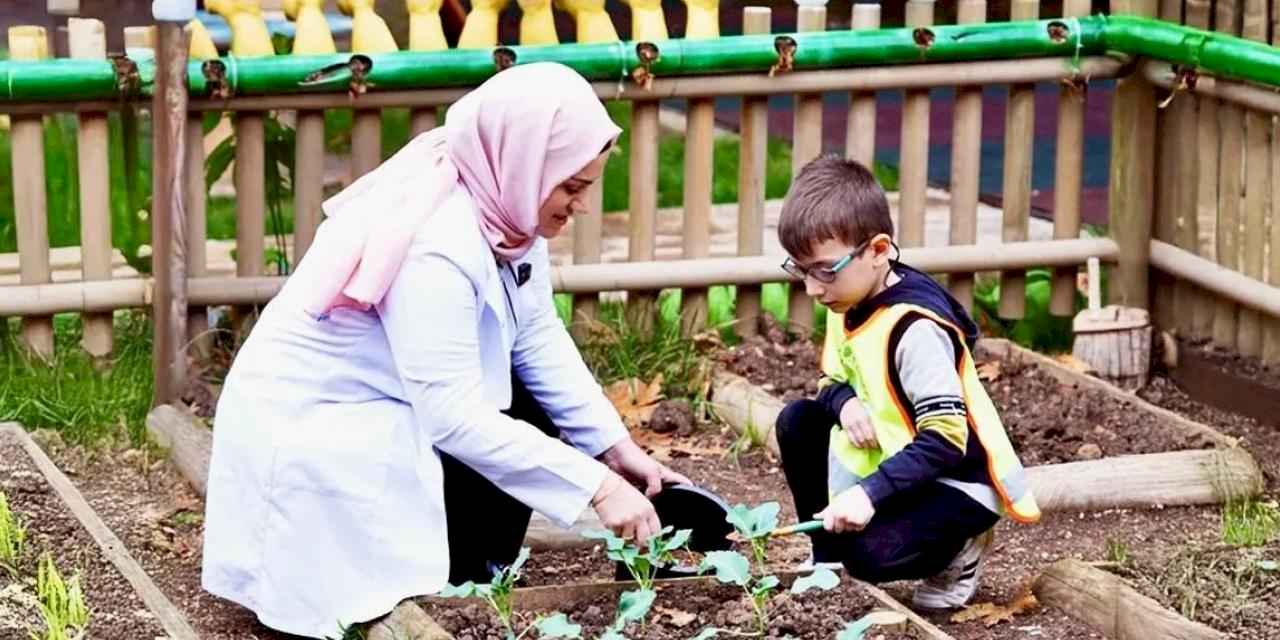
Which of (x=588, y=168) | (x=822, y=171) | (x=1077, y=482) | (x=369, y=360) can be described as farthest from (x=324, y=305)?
(x=1077, y=482)

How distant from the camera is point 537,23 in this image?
6.18 m

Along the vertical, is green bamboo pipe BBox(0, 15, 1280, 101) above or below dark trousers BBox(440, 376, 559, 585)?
above

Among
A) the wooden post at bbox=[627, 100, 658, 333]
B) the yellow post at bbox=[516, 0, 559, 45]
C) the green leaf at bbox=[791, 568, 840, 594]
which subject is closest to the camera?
the green leaf at bbox=[791, 568, 840, 594]

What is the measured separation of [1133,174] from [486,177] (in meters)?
3.20

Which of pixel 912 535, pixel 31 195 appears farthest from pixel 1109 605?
pixel 31 195

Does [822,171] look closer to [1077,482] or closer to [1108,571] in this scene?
[1108,571]

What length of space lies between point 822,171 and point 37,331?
2.69 m

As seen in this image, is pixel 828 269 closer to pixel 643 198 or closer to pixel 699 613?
pixel 699 613

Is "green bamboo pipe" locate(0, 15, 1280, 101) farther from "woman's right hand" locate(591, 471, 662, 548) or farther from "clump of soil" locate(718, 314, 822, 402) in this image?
"woman's right hand" locate(591, 471, 662, 548)

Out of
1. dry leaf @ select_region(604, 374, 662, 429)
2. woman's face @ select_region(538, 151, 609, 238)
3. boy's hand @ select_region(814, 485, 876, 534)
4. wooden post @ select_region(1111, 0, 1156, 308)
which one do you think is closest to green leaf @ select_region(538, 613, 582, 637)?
boy's hand @ select_region(814, 485, 876, 534)

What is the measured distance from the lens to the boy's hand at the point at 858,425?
4180mm

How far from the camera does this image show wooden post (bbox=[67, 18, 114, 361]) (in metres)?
5.75

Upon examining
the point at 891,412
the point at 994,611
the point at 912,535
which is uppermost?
the point at 891,412

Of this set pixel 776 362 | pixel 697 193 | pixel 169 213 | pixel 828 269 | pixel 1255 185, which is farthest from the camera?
pixel 697 193
